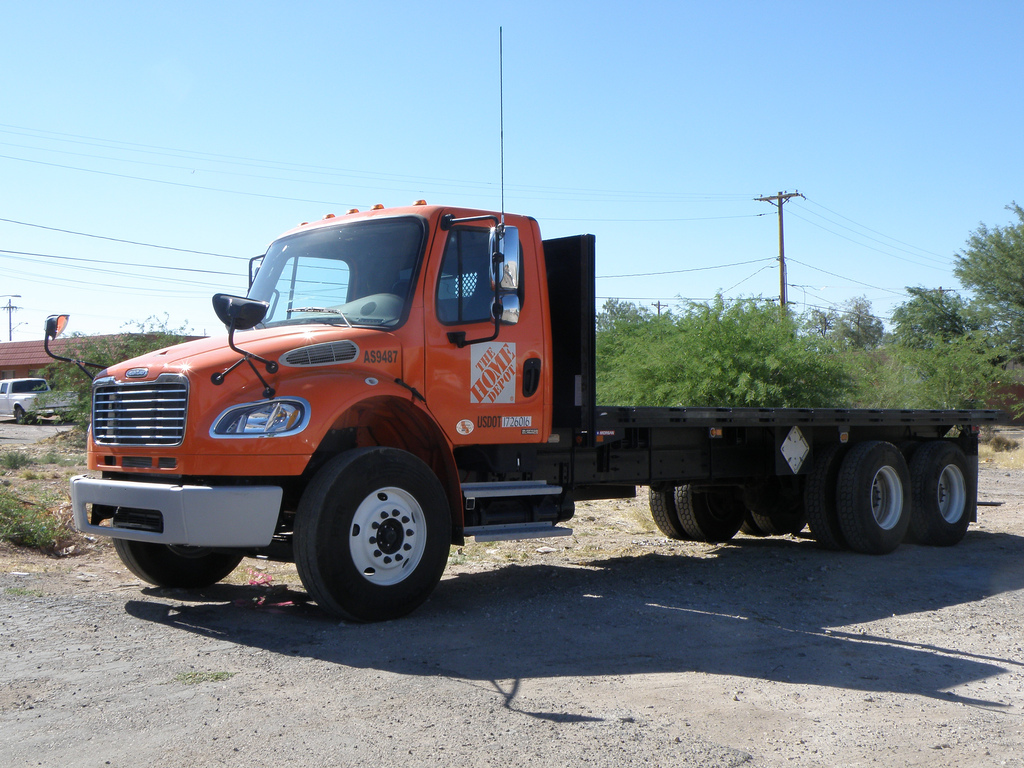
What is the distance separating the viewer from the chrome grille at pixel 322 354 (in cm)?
625

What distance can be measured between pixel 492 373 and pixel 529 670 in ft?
8.47

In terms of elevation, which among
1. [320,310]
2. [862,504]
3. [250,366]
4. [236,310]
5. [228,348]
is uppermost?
[320,310]

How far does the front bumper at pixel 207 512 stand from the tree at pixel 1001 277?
137ft

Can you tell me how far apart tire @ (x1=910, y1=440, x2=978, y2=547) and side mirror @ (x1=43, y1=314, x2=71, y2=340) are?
8776mm

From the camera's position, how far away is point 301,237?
765cm

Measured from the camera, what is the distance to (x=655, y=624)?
255 inches

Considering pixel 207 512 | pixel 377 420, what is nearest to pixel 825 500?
pixel 377 420

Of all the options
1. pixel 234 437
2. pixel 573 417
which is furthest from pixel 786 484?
pixel 234 437

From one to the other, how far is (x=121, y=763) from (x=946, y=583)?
7.11 m

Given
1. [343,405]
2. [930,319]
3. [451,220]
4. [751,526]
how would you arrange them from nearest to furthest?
[343,405]
[451,220]
[751,526]
[930,319]

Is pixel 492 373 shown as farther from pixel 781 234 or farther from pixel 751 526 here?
pixel 781 234

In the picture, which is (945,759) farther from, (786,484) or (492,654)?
(786,484)

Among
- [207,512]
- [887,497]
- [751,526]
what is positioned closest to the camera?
[207,512]

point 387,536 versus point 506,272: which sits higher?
point 506,272
